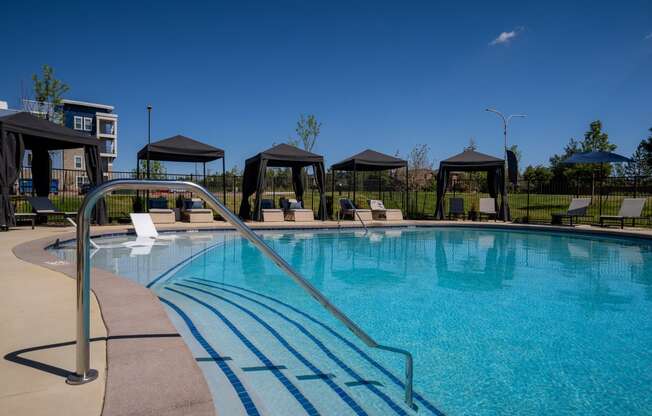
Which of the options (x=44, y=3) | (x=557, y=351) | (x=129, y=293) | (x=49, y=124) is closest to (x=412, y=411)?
(x=557, y=351)

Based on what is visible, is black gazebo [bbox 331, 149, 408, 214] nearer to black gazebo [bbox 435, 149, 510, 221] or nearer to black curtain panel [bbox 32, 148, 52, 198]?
black gazebo [bbox 435, 149, 510, 221]

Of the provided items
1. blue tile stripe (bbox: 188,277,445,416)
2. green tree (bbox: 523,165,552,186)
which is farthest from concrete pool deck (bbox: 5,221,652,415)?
green tree (bbox: 523,165,552,186)

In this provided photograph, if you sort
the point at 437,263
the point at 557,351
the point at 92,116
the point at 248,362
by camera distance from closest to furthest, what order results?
the point at 248,362
the point at 557,351
the point at 437,263
the point at 92,116

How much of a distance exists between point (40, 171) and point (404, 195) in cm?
1938

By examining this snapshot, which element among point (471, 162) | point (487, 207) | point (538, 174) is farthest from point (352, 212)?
point (538, 174)

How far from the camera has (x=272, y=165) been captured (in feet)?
50.6

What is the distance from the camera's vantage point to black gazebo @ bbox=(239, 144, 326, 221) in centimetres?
1413

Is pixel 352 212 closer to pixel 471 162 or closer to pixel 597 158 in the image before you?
pixel 471 162

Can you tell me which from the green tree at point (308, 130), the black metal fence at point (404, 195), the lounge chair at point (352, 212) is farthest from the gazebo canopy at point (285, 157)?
the green tree at point (308, 130)

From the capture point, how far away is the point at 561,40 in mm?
16094

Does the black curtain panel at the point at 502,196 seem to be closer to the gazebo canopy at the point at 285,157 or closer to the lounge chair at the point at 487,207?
the lounge chair at the point at 487,207

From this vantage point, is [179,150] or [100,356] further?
[179,150]

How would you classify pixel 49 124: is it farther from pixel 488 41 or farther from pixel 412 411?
pixel 488 41

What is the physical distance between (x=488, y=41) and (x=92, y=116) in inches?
1980
